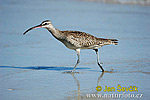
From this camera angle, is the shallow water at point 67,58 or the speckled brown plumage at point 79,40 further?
the speckled brown plumage at point 79,40

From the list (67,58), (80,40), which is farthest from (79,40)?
(67,58)

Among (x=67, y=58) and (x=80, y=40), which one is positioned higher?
(x=80, y=40)

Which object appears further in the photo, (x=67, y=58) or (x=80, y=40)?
(x=67, y=58)

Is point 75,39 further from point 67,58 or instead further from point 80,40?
point 67,58

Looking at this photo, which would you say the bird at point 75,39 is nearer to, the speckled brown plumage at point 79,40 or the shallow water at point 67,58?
the speckled brown plumage at point 79,40

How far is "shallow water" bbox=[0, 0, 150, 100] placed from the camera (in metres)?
6.46

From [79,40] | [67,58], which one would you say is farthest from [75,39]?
[67,58]

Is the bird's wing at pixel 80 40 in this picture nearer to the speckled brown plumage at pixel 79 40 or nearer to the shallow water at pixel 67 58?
the speckled brown plumage at pixel 79 40

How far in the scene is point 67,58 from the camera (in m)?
9.14

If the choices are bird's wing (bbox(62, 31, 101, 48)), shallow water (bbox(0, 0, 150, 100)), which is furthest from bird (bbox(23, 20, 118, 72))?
shallow water (bbox(0, 0, 150, 100))

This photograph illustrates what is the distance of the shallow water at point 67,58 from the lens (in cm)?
646

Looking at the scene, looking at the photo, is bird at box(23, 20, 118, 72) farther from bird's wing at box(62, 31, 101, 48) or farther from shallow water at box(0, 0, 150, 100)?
shallow water at box(0, 0, 150, 100)

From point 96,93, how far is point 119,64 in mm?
2482

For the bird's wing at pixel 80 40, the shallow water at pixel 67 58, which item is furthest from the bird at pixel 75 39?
the shallow water at pixel 67 58
